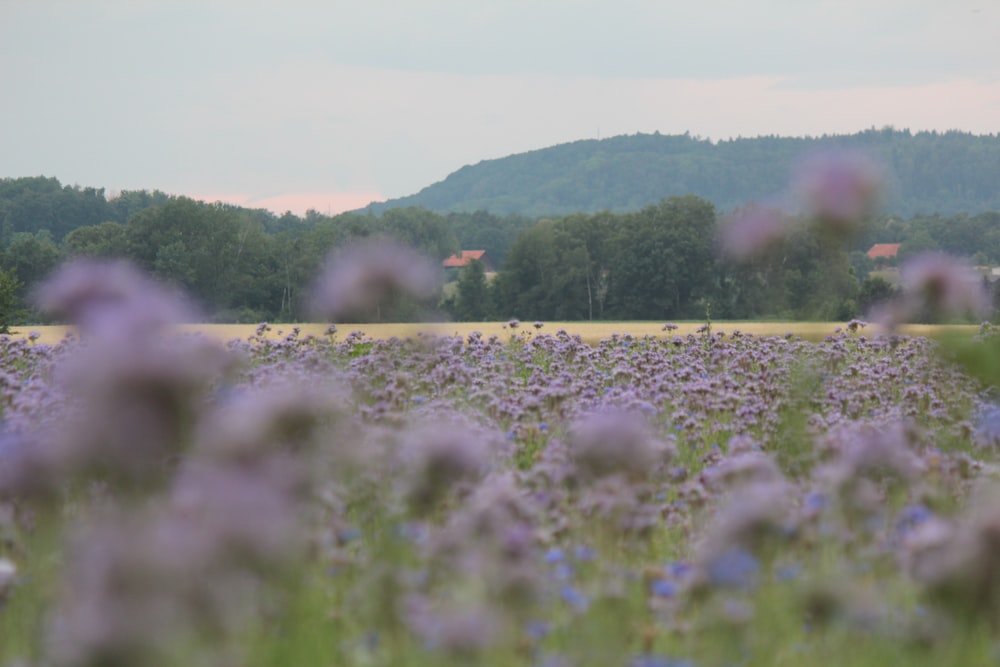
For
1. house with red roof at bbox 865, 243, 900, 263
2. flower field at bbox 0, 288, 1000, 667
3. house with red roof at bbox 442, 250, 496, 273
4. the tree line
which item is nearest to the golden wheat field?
flower field at bbox 0, 288, 1000, 667

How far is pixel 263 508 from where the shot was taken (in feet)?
6.81

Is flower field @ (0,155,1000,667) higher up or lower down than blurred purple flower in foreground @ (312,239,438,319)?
lower down

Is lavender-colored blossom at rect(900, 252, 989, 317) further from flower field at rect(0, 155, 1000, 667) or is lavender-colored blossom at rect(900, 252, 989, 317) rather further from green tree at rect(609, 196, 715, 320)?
green tree at rect(609, 196, 715, 320)

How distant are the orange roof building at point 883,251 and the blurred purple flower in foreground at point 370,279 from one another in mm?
86646

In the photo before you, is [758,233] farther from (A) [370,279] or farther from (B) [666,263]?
(B) [666,263]

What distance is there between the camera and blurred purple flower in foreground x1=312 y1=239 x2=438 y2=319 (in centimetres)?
322

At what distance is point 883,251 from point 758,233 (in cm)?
9231

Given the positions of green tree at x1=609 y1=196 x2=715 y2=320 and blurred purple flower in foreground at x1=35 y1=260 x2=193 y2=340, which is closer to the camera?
blurred purple flower in foreground at x1=35 y1=260 x2=193 y2=340

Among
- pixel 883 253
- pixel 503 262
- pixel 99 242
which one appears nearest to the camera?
pixel 99 242

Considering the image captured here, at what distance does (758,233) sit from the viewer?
3.44 meters

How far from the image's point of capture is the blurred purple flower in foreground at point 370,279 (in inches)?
127

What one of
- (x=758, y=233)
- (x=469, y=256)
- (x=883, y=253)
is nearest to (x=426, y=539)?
(x=758, y=233)

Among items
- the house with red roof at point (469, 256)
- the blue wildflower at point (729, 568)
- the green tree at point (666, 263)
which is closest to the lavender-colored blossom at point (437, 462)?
the blue wildflower at point (729, 568)

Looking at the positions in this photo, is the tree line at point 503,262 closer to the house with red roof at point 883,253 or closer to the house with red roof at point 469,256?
the house with red roof at point 883,253
